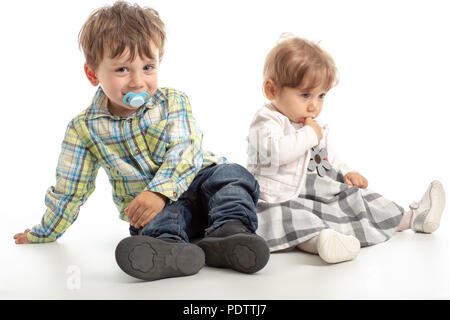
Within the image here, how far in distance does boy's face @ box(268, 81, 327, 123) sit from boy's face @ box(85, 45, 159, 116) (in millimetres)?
405

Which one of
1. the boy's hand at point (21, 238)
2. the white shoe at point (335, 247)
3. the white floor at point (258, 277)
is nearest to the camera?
the white floor at point (258, 277)

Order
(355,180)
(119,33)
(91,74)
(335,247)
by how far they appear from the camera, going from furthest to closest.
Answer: (355,180)
(91,74)
(119,33)
(335,247)

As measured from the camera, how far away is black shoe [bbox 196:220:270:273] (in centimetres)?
133

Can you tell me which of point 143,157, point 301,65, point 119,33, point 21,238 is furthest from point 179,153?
point 21,238

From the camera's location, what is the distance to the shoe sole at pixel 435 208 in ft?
5.84

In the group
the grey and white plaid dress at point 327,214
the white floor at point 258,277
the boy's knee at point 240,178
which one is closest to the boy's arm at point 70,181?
the white floor at point 258,277

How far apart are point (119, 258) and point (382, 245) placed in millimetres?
768

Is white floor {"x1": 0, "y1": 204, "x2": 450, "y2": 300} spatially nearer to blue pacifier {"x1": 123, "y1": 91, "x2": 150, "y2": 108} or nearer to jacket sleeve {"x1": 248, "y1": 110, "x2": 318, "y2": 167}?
jacket sleeve {"x1": 248, "y1": 110, "x2": 318, "y2": 167}

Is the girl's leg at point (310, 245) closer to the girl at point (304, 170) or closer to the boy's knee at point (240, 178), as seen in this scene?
the girl at point (304, 170)

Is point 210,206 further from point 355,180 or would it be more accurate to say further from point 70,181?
point 355,180

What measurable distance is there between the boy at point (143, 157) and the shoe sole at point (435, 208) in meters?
0.56

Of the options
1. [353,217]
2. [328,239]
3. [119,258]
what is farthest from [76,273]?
[353,217]

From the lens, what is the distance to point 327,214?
173cm

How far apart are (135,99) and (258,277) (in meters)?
0.59
